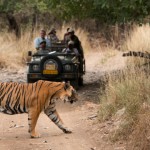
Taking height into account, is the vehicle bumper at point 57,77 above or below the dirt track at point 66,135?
above

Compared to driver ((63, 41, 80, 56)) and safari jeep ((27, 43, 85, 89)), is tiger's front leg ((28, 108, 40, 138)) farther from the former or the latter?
driver ((63, 41, 80, 56))

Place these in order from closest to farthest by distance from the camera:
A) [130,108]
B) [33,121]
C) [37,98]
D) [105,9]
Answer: [130,108]
[33,121]
[37,98]
[105,9]

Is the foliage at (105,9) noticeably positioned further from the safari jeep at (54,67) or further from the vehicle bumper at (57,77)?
the vehicle bumper at (57,77)

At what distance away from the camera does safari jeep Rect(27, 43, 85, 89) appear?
14.7m

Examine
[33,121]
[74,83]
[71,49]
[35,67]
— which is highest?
[71,49]

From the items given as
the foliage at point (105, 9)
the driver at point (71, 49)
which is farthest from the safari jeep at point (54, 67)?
the foliage at point (105, 9)

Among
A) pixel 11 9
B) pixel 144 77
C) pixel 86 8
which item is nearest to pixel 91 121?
pixel 144 77

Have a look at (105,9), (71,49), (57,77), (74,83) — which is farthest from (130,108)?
(105,9)

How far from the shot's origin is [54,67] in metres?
14.8

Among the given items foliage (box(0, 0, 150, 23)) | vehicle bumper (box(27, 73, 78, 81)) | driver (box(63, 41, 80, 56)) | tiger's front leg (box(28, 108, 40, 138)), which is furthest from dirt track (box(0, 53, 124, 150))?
foliage (box(0, 0, 150, 23))

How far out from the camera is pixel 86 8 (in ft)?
56.7

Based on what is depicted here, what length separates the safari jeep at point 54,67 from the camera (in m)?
14.7

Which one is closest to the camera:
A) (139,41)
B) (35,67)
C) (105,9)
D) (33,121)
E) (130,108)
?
(130,108)

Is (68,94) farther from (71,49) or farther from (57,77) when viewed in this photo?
(71,49)
